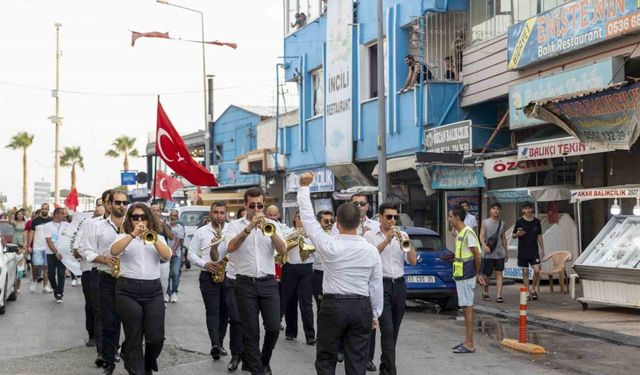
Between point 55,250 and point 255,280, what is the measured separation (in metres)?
9.18

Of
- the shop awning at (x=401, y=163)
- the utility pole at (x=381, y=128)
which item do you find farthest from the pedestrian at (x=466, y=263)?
the shop awning at (x=401, y=163)

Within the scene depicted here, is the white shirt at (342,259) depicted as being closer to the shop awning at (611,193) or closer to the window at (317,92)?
the shop awning at (611,193)

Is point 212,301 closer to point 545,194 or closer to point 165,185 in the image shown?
point 545,194

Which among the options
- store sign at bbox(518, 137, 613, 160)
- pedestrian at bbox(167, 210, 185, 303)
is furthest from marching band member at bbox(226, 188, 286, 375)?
store sign at bbox(518, 137, 613, 160)

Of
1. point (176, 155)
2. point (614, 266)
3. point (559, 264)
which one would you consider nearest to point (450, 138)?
point (559, 264)

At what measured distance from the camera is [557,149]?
18.7m

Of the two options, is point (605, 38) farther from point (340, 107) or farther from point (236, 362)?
point (340, 107)

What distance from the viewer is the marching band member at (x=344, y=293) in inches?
291

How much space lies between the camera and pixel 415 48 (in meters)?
25.4

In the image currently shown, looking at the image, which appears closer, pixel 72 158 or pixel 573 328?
pixel 573 328

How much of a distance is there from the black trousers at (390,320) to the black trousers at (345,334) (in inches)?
65.2

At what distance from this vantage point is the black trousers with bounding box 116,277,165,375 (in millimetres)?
8641

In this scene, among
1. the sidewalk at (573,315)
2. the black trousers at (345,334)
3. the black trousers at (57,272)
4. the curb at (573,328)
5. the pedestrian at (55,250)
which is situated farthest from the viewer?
the black trousers at (57,272)

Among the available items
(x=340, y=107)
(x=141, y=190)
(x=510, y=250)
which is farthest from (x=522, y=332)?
(x=141, y=190)
